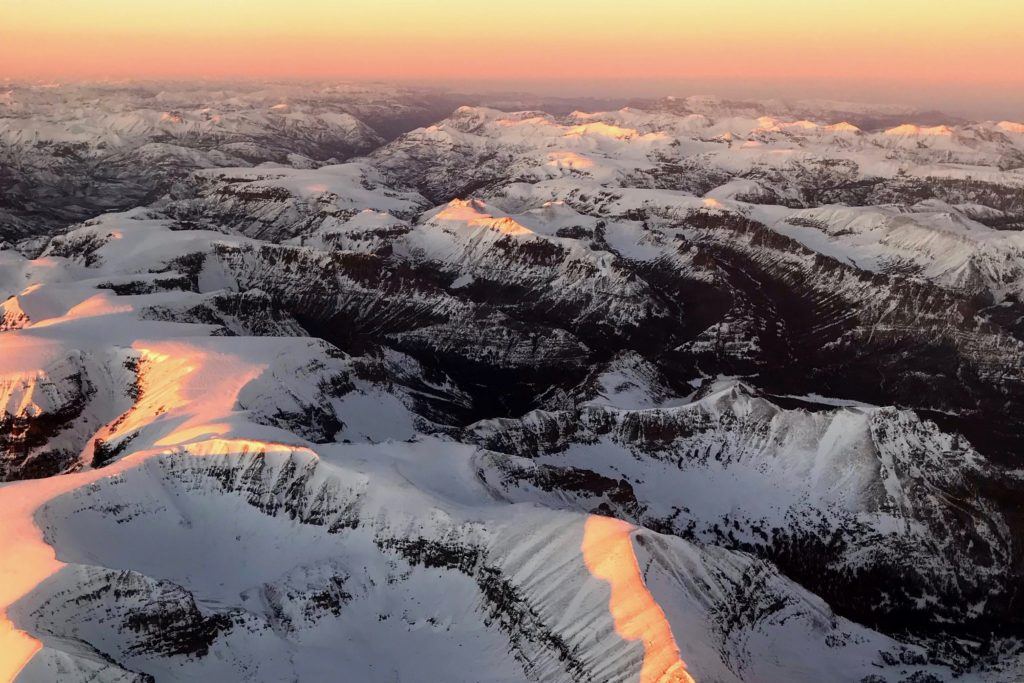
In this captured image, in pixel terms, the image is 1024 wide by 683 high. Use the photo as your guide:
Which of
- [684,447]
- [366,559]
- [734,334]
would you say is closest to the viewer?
[366,559]

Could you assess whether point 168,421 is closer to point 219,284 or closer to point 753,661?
point 753,661

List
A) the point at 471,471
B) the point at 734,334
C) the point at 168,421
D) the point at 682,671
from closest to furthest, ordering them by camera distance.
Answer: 1. the point at 682,671
2. the point at 471,471
3. the point at 168,421
4. the point at 734,334

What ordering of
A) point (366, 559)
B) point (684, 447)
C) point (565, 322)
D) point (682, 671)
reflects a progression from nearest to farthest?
point (682, 671)
point (366, 559)
point (684, 447)
point (565, 322)

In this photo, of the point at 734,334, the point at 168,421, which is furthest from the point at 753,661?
the point at 734,334

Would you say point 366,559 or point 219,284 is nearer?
point 366,559

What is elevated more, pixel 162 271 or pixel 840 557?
pixel 162 271

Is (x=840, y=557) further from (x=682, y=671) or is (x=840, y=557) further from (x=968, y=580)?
(x=682, y=671)

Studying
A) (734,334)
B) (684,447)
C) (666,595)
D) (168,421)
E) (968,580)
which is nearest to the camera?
(666,595)

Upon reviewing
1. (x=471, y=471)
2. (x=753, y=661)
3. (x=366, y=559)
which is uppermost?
(x=471, y=471)

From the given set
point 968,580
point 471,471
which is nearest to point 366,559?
point 471,471
